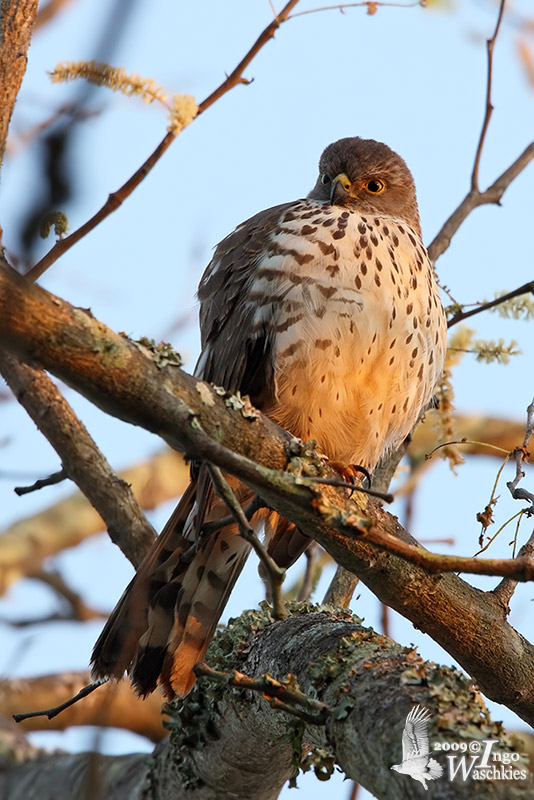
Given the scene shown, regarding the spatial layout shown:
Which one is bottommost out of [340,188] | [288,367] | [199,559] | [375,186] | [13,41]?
[199,559]

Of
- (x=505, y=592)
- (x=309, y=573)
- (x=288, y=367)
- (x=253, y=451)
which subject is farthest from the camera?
(x=309, y=573)

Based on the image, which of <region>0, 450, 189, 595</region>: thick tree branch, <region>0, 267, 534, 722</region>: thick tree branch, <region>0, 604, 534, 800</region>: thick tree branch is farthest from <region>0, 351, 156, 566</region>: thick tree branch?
<region>0, 450, 189, 595</region>: thick tree branch

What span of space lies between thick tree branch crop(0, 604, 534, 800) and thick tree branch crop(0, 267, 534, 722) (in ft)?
0.66

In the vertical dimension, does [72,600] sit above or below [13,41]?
below

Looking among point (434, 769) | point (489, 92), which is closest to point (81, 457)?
point (434, 769)

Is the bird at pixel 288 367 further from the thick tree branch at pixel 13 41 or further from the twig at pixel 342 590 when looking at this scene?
the thick tree branch at pixel 13 41

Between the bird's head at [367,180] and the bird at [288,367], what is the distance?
0.39m

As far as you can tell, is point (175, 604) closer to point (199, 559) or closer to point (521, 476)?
point (199, 559)

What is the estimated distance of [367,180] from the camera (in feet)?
15.7

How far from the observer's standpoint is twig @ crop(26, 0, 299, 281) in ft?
8.80

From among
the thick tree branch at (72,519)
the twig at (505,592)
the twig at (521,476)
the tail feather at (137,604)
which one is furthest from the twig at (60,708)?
the thick tree branch at (72,519)

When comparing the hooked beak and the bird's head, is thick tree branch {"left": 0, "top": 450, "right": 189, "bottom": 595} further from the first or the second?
the hooked beak

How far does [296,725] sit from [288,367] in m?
1.53

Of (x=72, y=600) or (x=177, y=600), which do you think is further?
(x=72, y=600)
